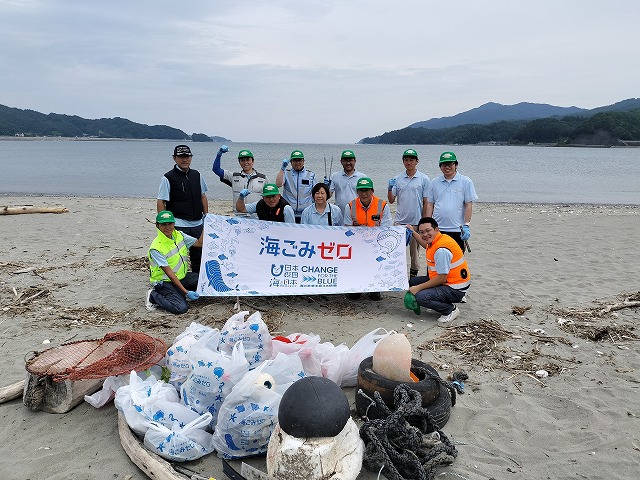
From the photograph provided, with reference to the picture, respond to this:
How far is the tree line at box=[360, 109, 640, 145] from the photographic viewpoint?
320ft

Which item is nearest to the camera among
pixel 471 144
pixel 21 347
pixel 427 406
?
pixel 427 406

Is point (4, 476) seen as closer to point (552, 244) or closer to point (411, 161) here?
point (411, 161)

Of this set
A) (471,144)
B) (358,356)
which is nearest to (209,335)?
(358,356)

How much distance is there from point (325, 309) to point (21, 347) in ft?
12.4

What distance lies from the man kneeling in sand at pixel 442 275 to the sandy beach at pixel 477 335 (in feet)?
0.78

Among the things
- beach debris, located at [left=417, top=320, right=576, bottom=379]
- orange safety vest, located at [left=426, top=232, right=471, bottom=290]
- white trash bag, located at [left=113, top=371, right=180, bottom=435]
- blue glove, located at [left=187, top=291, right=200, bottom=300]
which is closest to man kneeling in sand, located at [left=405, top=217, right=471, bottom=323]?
orange safety vest, located at [left=426, top=232, right=471, bottom=290]

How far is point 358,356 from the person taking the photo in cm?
463

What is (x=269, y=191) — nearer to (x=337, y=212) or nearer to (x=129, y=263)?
(x=337, y=212)

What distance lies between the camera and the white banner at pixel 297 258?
22.2ft

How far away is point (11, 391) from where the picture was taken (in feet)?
14.5

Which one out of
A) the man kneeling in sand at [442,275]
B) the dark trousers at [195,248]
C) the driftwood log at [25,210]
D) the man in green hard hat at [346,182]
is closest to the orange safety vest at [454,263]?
the man kneeling in sand at [442,275]

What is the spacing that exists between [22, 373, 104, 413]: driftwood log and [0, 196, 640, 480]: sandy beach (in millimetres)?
77

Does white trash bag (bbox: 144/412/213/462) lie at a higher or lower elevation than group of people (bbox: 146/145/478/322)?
lower

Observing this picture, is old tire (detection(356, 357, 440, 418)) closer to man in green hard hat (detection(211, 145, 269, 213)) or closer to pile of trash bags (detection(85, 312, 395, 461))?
pile of trash bags (detection(85, 312, 395, 461))
